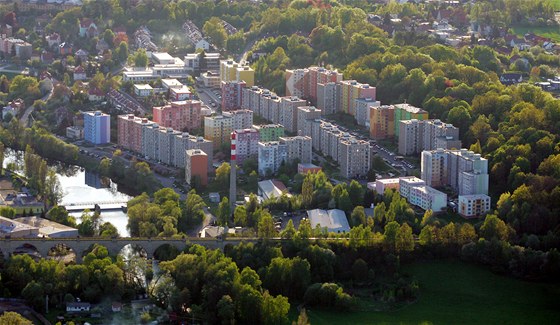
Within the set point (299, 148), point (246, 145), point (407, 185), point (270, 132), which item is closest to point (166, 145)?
point (246, 145)

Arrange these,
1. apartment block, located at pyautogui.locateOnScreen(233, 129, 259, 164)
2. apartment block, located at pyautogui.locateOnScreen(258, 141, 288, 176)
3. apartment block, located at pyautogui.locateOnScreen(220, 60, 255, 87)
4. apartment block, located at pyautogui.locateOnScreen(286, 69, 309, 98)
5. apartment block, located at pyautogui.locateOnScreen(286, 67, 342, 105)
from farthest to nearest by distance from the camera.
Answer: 1. apartment block, located at pyautogui.locateOnScreen(220, 60, 255, 87)
2. apartment block, located at pyautogui.locateOnScreen(286, 69, 309, 98)
3. apartment block, located at pyautogui.locateOnScreen(286, 67, 342, 105)
4. apartment block, located at pyautogui.locateOnScreen(233, 129, 259, 164)
5. apartment block, located at pyautogui.locateOnScreen(258, 141, 288, 176)

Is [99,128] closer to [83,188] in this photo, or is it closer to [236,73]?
[83,188]

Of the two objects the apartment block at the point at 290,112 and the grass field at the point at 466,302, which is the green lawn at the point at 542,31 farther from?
the grass field at the point at 466,302

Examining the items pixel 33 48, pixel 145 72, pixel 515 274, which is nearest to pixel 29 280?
pixel 515 274

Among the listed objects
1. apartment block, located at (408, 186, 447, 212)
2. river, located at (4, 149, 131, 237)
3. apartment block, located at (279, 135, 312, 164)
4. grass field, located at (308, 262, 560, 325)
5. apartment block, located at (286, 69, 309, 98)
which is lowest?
grass field, located at (308, 262, 560, 325)

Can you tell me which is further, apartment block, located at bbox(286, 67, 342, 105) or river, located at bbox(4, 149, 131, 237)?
apartment block, located at bbox(286, 67, 342, 105)

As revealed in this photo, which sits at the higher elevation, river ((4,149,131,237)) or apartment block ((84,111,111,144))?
apartment block ((84,111,111,144))

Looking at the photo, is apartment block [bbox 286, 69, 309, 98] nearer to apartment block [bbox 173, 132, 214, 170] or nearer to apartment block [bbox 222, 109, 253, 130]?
apartment block [bbox 222, 109, 253, 130]

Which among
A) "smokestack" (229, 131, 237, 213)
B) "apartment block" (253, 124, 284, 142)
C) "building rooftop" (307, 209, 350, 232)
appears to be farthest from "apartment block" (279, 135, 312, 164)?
"building rooftop" (307, 209, 350, 232)
